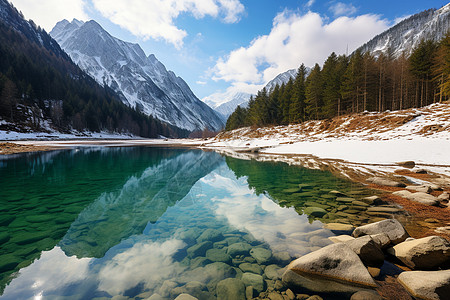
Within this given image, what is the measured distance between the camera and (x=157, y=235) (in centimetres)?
625

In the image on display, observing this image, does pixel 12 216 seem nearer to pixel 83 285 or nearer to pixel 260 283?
pixel 83 285

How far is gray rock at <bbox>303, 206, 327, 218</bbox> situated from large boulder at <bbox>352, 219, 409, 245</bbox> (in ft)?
5.91

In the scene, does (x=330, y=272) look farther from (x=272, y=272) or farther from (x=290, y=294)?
(x=272, y=272)

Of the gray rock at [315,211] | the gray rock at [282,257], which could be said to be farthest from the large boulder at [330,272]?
the gray rock at [315,211]

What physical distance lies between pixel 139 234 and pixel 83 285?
7.86 feet

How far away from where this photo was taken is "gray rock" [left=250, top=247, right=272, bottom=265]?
4.66 m

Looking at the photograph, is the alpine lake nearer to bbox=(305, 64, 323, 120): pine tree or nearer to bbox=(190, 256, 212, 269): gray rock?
bbox=(190, 256, 212, 269): gray rock

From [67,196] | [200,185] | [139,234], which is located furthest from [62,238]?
[200,185]

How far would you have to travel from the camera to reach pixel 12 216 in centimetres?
715

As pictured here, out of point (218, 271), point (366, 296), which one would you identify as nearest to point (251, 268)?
point (218, 271)

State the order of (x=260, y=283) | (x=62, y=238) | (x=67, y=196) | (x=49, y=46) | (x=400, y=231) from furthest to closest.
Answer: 1. (x=49, y=46)
2. (x=67, y=196)
3. (x=62, y=238)
4. (x=400, y=231)
5. (x=260, y=283)

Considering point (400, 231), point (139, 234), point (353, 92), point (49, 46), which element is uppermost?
point (49, 46)

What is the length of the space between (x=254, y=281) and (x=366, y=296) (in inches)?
77.2

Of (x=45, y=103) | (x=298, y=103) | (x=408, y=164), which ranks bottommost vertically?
(x=408, y=164)
